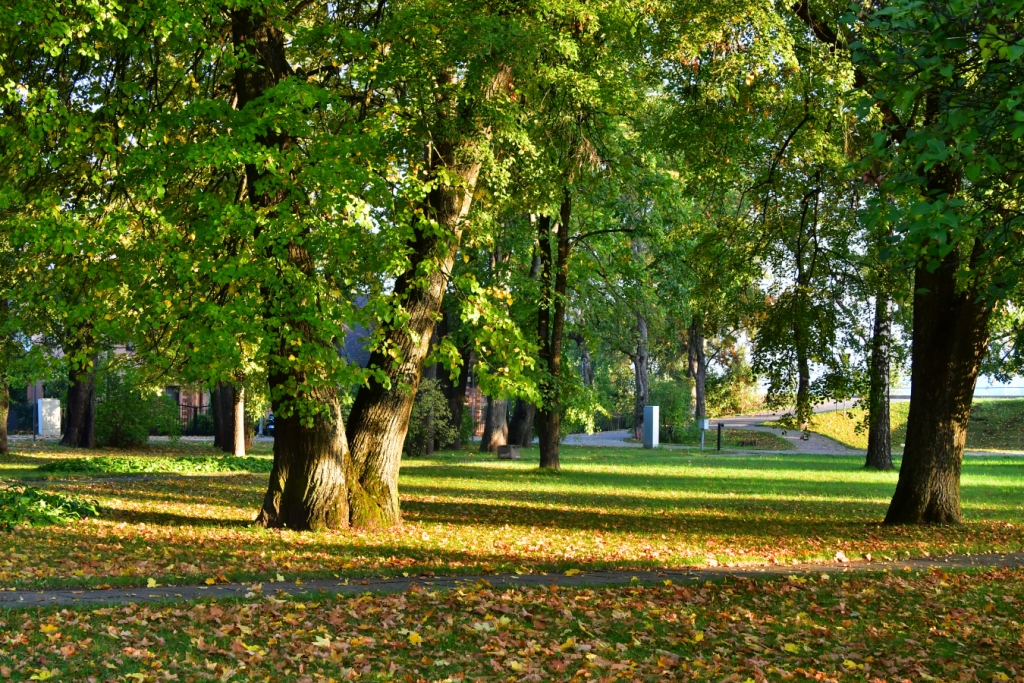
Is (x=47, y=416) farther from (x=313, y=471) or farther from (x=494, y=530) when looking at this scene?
(x=494, y=530)

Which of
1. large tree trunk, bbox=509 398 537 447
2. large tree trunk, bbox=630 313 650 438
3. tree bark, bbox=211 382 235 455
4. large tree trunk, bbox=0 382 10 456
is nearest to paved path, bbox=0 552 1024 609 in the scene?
large tree trunk, bbox=0 382 10 456

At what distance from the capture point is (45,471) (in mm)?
23969

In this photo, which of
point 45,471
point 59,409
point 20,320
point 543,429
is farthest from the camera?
point 59,409

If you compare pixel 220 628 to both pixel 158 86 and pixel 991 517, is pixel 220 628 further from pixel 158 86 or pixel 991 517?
pixel 991 517

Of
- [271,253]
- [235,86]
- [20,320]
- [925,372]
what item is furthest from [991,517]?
[20,320]

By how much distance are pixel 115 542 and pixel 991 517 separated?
14.0 meters

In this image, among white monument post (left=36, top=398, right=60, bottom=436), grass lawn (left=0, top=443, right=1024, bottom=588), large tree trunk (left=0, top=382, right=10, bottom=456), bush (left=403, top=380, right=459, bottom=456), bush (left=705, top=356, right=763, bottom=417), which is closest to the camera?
grass lawn (left=0, top=443, right=1024, bottom=588)

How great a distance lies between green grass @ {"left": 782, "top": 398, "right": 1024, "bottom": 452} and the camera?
4953 cm

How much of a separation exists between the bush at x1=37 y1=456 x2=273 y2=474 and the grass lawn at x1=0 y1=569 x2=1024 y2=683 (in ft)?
55.6

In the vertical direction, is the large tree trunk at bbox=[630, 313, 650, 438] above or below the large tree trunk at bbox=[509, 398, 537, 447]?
above

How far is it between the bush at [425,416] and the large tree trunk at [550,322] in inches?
245

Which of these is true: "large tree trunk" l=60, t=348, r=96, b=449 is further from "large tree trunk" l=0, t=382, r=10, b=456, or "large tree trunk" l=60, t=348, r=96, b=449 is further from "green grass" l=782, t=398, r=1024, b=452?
"green grass" l=782, t=398, r=1024, b=452

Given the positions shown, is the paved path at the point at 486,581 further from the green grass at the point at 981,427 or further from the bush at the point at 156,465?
the green grass at the point at 981,427

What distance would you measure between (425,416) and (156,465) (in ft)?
34.4
